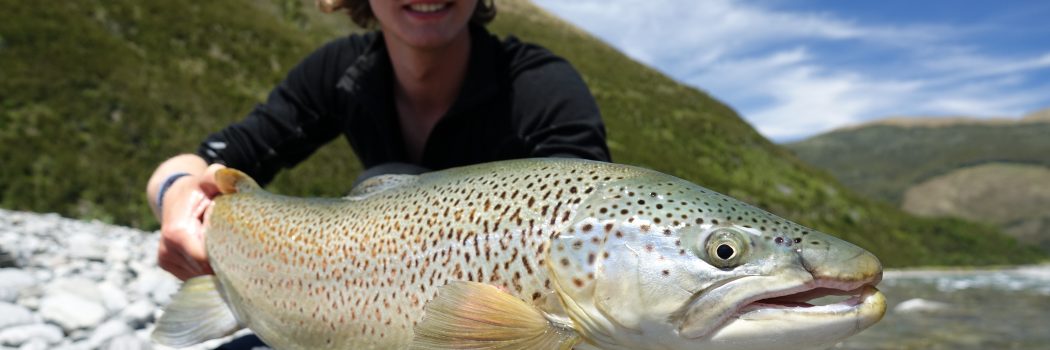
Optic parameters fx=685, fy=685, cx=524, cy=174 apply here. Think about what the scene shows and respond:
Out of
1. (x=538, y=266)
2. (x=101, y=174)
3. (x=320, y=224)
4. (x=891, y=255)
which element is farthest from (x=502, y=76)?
(x=891, y=255)

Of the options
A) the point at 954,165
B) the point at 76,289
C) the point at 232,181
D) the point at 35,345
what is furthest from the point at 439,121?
the point at 954,165

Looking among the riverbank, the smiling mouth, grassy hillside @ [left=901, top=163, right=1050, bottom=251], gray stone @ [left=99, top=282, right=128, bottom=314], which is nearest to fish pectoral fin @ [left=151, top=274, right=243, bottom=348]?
the riverbank

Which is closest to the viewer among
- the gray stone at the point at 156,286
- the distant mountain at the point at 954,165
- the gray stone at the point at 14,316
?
the gray stone at the point at 14,316

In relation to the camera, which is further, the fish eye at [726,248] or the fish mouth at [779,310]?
the fish eye at [726,248]

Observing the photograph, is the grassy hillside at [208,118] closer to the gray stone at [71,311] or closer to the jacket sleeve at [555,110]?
the gray stone at [71,311]

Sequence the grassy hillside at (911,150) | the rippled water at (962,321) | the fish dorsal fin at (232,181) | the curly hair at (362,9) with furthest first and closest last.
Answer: the grassy hillside at (911,150) → the rippled water at (962,321) → the curly hair at (362,9) → the fish dorsal fin at (232,181)

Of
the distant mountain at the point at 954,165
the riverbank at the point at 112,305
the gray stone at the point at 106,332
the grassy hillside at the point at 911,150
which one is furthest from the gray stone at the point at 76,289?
the grassy hillside at the point at 911,150
